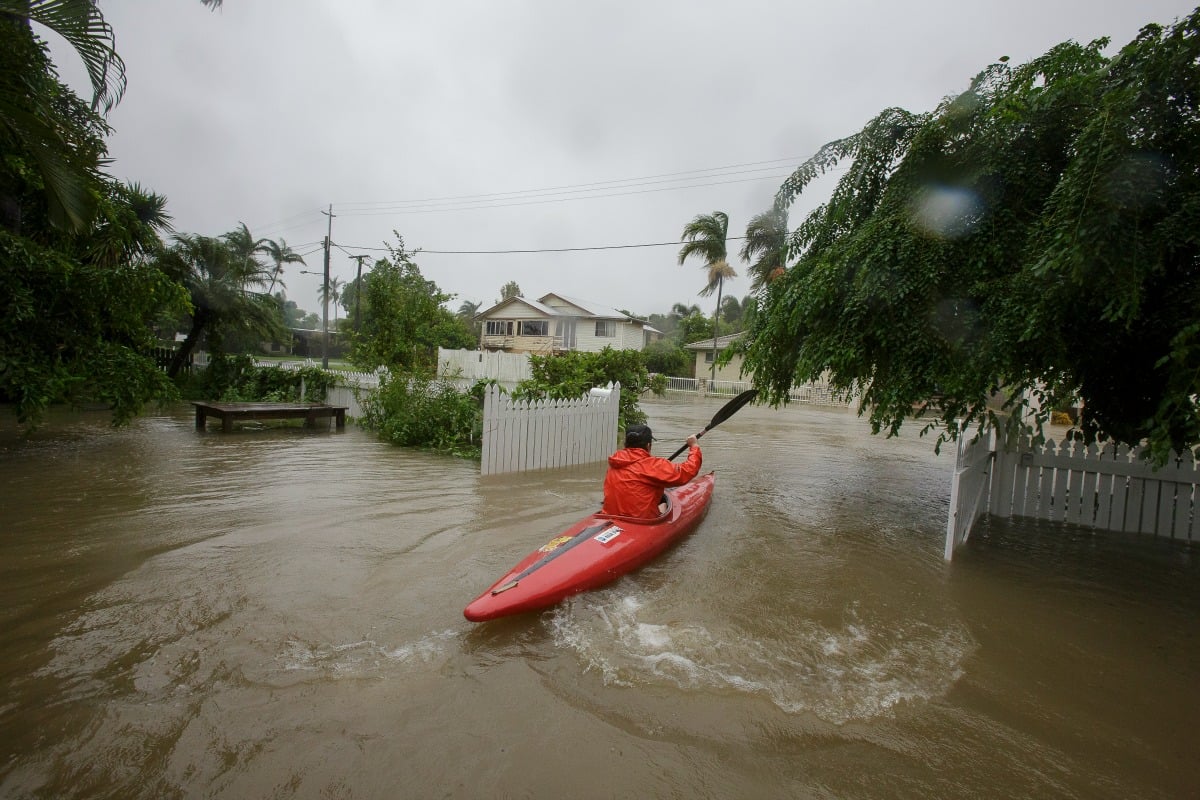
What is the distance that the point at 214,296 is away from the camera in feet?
59.1

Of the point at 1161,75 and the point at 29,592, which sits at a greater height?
the point at 1161,75

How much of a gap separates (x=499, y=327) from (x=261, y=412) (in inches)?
1157

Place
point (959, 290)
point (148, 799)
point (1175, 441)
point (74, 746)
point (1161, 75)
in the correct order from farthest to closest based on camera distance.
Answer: point (959, 290)
point (1175, 441)
point (1161, 75)
point (74, 746)
point (148, 799)

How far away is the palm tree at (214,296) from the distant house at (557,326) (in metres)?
17.8

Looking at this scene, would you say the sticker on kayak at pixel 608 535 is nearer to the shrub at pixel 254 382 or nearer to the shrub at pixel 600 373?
the shrub at pixel 600 373

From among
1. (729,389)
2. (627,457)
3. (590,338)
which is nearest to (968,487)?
(627,457)

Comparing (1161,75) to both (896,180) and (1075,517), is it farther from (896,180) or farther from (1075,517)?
(1075,517)

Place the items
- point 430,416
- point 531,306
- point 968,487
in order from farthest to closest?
1. point 531,306
2. point 430,416
3. point 968,487

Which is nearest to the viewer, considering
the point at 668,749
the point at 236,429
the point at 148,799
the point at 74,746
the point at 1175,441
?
the point at 148,799

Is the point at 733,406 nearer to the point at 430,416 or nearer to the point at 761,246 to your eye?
the point at 430,416

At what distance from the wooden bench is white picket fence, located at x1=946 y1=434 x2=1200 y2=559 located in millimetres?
11056

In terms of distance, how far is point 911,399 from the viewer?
5039 mm

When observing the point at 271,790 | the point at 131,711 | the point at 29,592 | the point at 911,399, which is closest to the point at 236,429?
the point at 29,592

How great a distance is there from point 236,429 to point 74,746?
1066cm
